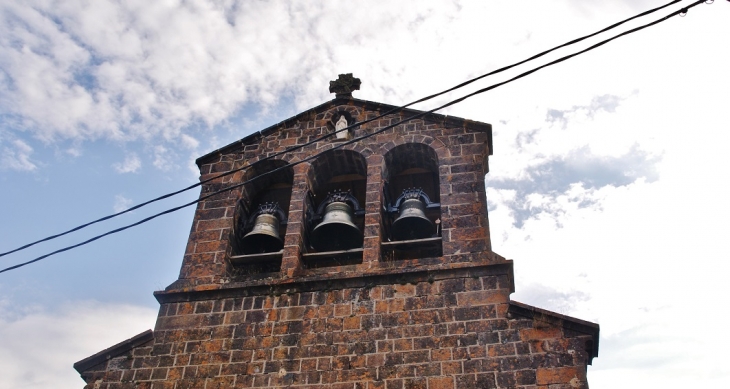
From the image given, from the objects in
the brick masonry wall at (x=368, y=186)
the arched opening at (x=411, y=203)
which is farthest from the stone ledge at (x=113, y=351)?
the arched opening at (x=411, y=203)

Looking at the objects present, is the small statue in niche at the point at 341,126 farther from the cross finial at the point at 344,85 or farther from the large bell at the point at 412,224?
the large bell at the point at 412,224

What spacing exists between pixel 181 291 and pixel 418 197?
11.0 feet

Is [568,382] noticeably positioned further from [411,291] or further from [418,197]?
[418,197]

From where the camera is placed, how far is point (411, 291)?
27.6ft

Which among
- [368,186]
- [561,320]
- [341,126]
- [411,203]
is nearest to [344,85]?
[341,126]

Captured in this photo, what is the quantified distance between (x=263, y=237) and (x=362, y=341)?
2.55 m

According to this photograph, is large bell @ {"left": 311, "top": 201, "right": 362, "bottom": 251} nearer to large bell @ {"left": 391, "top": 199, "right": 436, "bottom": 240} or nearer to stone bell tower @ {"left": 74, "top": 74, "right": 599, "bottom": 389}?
stone bell tower @ {"left": 74, "top": 74, "right": 599, "bottom": 389}

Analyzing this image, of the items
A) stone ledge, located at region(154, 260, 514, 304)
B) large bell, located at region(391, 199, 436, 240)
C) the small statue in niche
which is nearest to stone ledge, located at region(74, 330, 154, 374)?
stone ledge, located at region(154, 260, 514, 304)

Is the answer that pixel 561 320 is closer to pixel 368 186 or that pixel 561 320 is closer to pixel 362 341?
pixel 362 341

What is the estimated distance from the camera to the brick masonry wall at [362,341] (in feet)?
24.6

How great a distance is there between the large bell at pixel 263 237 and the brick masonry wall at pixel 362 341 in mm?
1151

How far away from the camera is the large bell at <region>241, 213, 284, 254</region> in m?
9.80

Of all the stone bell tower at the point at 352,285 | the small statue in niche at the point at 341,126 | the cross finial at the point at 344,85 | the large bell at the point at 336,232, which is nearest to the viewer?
the stone bell tower at the point at 352,285

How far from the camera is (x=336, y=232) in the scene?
382 inches
